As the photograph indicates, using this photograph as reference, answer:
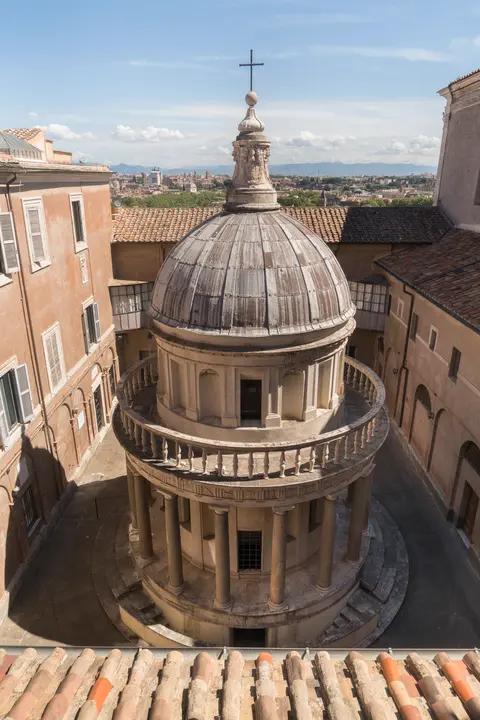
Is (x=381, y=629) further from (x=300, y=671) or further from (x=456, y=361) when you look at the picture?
(x=456, y=361)

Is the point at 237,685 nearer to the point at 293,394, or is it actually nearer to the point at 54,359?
the point at 293,394

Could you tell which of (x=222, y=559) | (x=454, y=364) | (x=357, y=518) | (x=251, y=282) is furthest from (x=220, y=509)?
(x=454, y=364)

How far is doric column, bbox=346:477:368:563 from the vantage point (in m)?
17.3

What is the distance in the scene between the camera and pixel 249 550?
1741 centimetres

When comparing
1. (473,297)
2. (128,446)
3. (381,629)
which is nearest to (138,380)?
(128,446)

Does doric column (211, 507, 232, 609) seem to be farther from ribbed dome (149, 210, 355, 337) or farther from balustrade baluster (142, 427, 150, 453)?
ribbed dome (149, 210, 355, 337)

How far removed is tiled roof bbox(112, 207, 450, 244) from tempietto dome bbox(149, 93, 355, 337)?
17900 mm

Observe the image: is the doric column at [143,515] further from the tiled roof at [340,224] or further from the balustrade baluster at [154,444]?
the tiled roof at [340,224]

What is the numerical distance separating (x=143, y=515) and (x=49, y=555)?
692 centimetres

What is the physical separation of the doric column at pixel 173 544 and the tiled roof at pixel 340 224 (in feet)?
72.0

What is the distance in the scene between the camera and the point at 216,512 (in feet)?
49.2

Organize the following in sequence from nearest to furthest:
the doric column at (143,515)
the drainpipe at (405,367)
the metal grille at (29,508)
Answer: the doric column at (143,515), the metal grille at (29,508), the drainpipe at (405,367)

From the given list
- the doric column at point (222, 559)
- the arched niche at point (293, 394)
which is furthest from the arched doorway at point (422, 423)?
the doric column at point (222, 559)

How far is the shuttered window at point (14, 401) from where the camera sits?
18.5 metres
